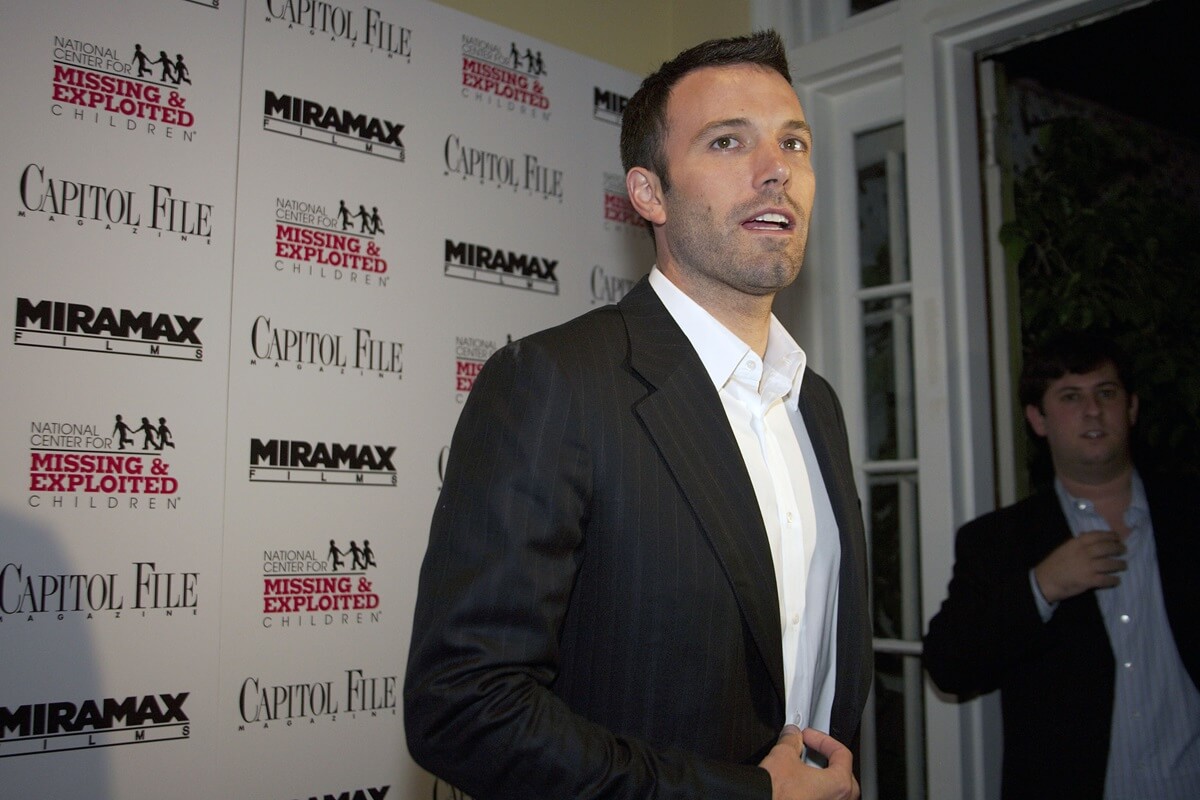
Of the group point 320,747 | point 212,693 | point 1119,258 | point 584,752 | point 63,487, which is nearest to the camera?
point 584,752

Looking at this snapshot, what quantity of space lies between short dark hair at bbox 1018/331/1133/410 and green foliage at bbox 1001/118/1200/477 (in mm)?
467

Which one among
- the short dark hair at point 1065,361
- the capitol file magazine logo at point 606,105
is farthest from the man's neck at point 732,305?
the capitol file magazine logo at point 606,105

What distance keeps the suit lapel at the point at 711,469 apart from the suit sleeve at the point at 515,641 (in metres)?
0.13

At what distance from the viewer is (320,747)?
227 cm

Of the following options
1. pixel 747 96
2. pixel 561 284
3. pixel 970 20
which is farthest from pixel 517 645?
pixel 970 20

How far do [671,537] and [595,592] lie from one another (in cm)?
11

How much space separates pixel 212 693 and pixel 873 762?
5.97 feet

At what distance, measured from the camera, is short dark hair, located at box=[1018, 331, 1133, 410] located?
2.62 metres

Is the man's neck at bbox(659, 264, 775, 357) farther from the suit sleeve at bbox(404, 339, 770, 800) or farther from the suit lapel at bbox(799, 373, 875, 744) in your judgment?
the suit sleeve at bbox(404, 339, 770, 800)

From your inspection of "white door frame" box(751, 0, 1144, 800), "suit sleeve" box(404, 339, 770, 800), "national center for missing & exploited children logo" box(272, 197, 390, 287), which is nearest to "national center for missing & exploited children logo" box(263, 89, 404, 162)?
"national center for missing & exploited children logo" box(272, 197, 390, 287)

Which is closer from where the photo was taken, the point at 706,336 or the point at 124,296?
the point at 706,336

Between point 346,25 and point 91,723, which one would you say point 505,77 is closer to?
point 346,25

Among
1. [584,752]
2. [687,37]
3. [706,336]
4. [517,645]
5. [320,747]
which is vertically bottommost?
[320,747]

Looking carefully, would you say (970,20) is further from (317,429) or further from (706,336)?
(317,429)
